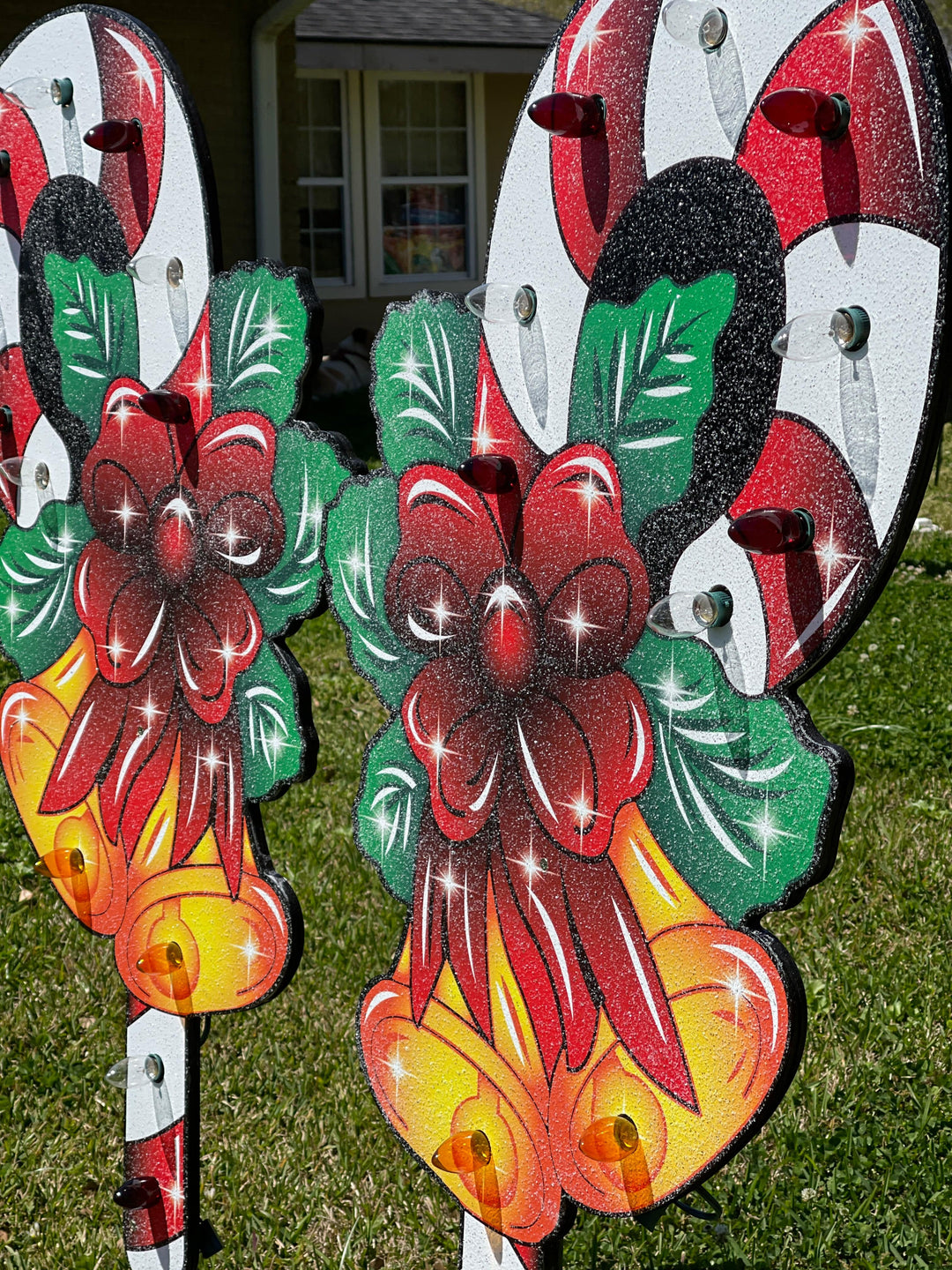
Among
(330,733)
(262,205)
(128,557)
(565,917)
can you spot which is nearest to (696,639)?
(565,917)

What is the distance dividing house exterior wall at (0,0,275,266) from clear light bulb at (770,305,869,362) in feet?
28.1

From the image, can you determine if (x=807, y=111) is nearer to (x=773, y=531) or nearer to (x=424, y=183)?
(x=773, y=531)

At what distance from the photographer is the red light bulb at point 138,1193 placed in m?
2.04

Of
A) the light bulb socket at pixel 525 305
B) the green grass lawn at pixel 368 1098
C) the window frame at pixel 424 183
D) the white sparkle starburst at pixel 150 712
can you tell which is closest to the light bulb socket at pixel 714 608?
the light bulb socket at pixel 525 305

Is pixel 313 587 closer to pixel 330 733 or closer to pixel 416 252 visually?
pixel 330 733

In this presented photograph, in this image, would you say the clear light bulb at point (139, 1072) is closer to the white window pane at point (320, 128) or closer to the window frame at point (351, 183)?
the window frame at point (351, 183)

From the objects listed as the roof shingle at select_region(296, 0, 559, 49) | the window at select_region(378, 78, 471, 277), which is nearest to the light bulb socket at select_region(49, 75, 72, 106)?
the roof shingle at select_region(296, 0, 559, 49)

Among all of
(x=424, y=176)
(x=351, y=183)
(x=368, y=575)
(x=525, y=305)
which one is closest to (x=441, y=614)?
(x=368, y=575)

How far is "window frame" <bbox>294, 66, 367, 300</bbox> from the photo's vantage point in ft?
41.5

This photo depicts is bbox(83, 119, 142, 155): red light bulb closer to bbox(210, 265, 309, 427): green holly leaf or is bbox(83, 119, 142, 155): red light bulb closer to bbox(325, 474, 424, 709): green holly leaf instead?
bbox(210, 265, 309, 427): green holly leaf

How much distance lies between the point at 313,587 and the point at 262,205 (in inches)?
343

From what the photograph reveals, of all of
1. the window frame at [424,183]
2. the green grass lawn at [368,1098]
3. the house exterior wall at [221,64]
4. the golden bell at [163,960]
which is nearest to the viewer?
the golden bell at [163,960]

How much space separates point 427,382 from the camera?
5.22 feet

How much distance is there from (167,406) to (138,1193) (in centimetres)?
115
